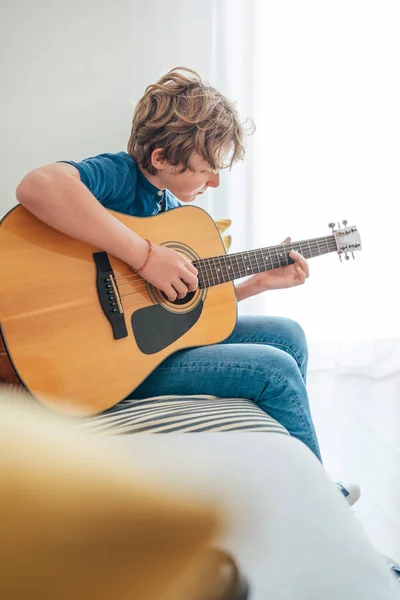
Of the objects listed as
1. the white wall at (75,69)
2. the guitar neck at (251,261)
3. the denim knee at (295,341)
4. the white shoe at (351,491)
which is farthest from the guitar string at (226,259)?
the white wall at (75,69)

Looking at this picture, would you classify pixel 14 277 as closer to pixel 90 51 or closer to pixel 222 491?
pixel 222 491

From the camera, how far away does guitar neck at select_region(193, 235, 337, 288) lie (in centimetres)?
109

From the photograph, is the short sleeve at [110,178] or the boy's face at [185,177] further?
the boy's face at [185,177]

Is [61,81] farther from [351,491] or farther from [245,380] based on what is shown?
[351,491]

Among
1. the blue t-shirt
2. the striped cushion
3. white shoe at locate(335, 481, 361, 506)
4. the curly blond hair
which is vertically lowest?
white shoe at locate(335, 481, 361, 506)

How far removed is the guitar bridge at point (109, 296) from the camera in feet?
3.01

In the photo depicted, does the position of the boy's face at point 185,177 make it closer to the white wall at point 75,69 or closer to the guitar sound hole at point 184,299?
the guitar sound hole at point 184,299

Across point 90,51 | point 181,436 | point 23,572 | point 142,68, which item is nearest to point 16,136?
point 90,51

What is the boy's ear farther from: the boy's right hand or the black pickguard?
the black pickguard

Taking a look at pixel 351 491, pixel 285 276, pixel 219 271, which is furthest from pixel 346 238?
pixel 351 491

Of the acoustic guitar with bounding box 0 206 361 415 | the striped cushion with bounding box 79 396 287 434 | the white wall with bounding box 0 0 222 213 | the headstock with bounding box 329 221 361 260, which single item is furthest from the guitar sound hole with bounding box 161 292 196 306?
the white wall with bounding box 0 0 222 213

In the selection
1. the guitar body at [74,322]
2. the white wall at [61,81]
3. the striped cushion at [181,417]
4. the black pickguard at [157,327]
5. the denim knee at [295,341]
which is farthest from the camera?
the white wall at [61,81]

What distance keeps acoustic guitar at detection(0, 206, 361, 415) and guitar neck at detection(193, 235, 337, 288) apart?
2.5 inches

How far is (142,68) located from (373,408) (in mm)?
1393
